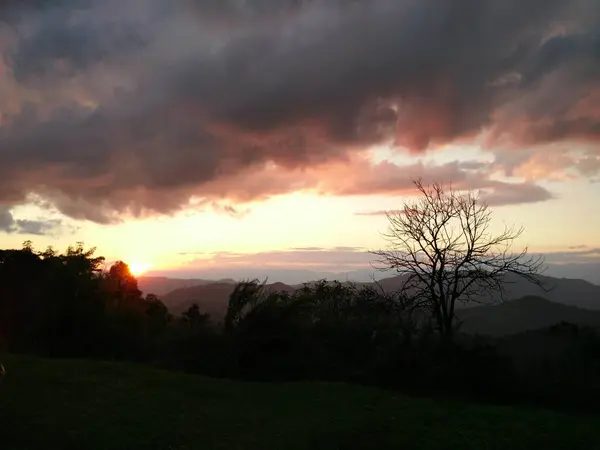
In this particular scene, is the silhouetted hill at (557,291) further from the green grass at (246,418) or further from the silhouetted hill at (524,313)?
the green grass at (246,418)

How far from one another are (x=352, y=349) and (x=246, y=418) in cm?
596

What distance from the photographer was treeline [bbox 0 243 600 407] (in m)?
14.1

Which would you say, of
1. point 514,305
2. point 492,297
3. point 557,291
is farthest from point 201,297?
point 492,297

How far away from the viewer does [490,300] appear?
20.6m

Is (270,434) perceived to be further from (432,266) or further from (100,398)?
(432,266)

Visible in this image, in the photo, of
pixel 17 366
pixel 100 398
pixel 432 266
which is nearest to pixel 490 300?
pixel 432 266

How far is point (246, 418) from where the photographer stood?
1125 cm

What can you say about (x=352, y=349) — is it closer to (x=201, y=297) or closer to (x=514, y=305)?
(x=514, y=305)

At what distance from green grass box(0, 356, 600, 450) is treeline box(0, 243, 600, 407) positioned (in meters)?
1.57

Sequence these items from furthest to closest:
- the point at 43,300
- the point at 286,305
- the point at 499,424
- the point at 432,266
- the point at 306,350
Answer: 1. the point at 43,300
2. the point at 432,266
3. the point at 286,305
4. the point at 306,350
5. the point at 499,424

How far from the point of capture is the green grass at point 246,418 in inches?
398

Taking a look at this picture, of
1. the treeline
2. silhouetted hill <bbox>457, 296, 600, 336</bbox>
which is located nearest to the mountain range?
silhouetted hill <bbox>457, 296, 600, 336</bbox>

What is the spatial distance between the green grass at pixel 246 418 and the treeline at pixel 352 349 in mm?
1573

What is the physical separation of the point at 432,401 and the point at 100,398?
23.5 ft
